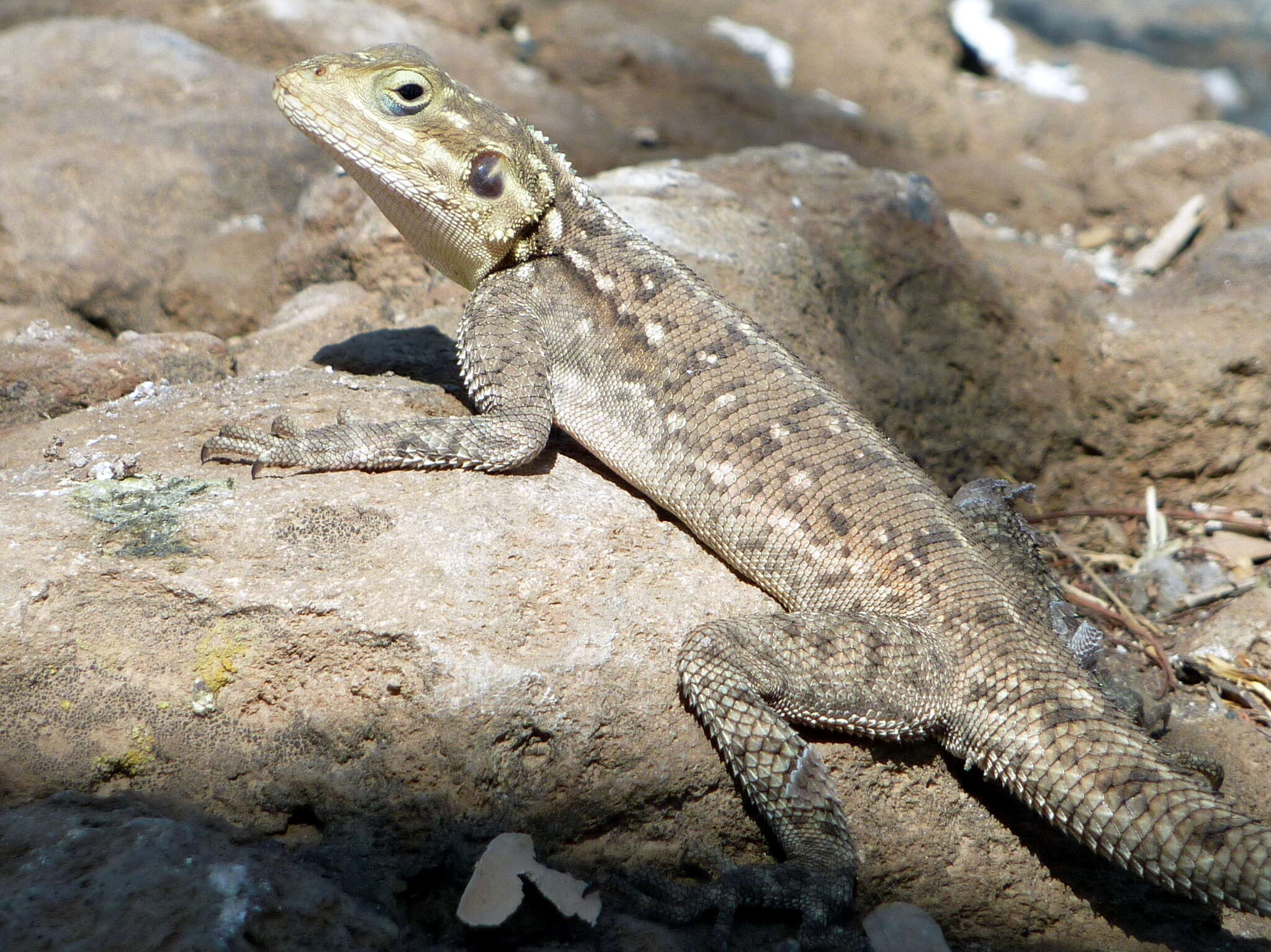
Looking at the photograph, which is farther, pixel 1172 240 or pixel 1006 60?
pixel 1006 60

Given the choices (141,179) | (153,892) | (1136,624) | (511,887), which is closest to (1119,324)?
(1136,624)

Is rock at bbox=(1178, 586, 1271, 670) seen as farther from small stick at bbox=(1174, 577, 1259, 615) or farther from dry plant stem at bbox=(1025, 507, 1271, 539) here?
dry plant stem at bbox=(1025, 507, 1271, 539)

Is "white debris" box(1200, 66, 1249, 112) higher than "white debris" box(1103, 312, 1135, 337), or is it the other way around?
"white debris" box(1103, 312, 1135, 337)

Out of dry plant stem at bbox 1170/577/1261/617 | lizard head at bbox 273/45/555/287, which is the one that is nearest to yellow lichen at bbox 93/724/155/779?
lizard head at bbox 273/45/555/287

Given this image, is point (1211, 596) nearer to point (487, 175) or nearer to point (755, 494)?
point (755, 494)

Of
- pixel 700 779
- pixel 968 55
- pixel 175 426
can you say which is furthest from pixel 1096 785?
pixel 968 55

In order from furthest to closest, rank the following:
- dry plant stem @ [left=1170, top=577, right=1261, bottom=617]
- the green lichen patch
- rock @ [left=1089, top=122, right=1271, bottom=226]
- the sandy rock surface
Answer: rock @ [left=1089, top=122, right=1271, bottom=226] < dry plant stem @ [left=1170, top=577, right=1261, bottom=617] < the green lichen patch < the sandy rock surface

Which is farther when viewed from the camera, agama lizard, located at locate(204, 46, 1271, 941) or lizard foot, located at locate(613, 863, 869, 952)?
agama lizard, located at locate(204, 46, 1271, 941)
